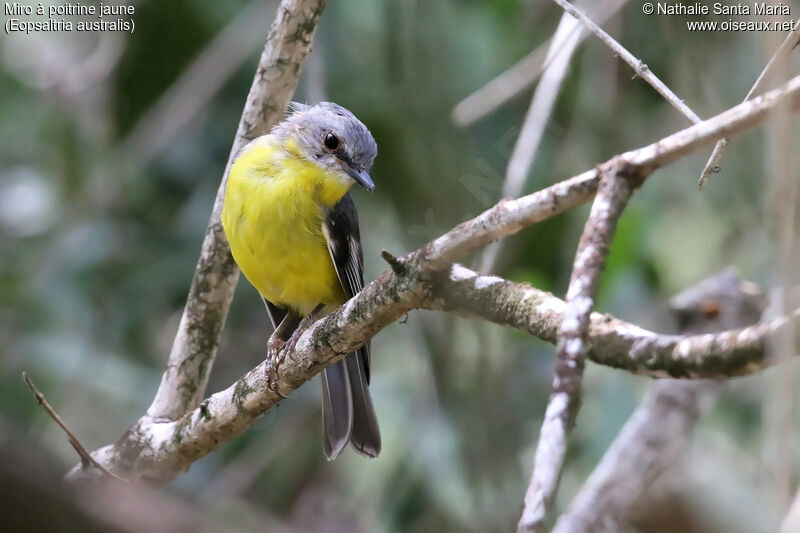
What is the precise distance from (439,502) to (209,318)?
A: 6.62 feet

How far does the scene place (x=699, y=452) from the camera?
18.5ft

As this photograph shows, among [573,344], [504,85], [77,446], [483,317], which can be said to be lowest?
[573,344]

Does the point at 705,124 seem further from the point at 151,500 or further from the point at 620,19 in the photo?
the point at 620,19

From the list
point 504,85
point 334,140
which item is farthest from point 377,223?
point 334,140

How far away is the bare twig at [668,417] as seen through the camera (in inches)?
161

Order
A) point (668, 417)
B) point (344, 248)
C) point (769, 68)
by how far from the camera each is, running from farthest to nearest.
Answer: point (668, 417)
point (344, 248)
point (769, 68)

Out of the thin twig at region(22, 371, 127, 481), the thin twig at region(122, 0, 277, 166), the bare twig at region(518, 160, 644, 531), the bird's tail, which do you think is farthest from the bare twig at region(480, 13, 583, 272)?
the thin twig at region(122, 0, 277, 166)

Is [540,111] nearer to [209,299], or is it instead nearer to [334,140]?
[334,140]

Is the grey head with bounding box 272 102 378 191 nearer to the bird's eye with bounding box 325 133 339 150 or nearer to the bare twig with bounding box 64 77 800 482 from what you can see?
the bird's eye with bounding box 325 133 339 150

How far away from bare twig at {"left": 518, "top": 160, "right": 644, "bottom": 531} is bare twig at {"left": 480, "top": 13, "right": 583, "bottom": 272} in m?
2.01

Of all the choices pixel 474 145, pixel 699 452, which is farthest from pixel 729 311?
pixel 474 145

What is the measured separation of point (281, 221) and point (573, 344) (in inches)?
100.0

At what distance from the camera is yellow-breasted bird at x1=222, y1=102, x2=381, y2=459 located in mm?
4023

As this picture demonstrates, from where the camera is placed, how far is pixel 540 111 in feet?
14.7
